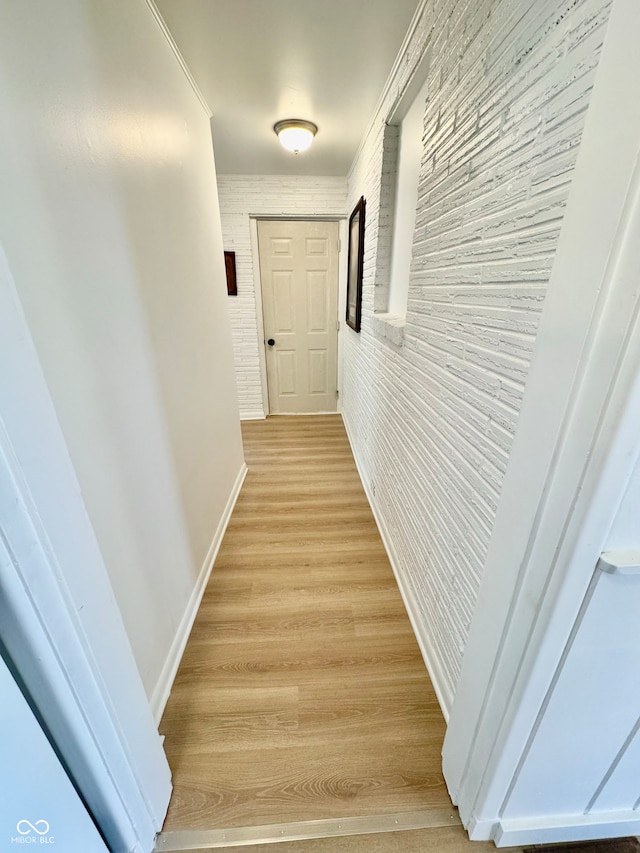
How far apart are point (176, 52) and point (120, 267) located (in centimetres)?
126

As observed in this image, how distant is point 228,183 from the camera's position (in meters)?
3.17

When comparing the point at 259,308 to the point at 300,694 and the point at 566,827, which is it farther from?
the point at 566,827

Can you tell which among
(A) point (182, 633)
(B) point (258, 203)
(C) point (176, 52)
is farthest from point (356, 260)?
(A) point (182, 633)

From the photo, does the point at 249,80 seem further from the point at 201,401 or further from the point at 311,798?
the point at 311,798

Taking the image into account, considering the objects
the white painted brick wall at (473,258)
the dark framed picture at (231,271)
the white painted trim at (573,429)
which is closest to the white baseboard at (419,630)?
the white painted brick wall at (473,258)

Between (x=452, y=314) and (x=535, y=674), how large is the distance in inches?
36.5

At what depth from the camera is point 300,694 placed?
1232 millimetres

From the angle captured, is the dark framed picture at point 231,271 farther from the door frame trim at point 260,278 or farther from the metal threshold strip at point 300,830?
the metal threshold strip at point 300,830

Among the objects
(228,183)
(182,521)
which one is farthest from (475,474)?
(228,183)

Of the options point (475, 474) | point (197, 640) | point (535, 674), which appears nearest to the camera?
point (535, 674)

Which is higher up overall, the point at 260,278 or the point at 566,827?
the point at 260,278

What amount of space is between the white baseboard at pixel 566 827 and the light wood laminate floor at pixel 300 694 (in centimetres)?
16

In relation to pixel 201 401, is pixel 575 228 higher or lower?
higher

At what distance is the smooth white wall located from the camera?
0.71 metres
